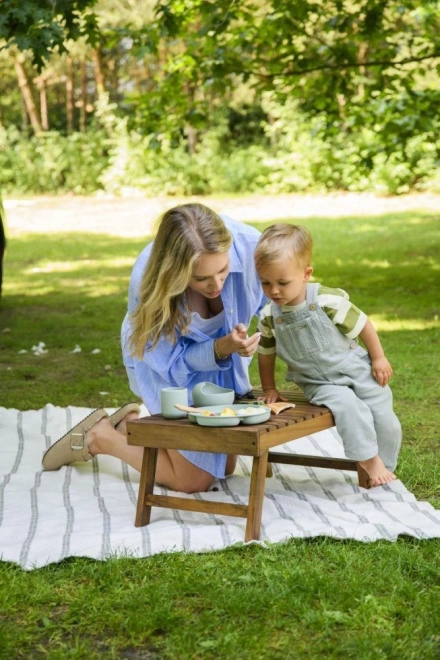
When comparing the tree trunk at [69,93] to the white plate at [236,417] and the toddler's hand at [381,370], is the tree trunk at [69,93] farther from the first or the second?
the white plate at [236,417]

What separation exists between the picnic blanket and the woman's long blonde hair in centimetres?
65

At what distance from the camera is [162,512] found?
353 centimetres

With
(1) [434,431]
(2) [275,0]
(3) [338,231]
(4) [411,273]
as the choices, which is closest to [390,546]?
(1) [434,431]

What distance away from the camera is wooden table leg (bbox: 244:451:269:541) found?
10.2 ft

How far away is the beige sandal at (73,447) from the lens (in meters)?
4.01

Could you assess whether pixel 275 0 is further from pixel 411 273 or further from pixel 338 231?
pixel 338 231

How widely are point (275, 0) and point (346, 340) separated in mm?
4705

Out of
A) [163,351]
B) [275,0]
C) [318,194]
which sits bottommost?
[318,194]

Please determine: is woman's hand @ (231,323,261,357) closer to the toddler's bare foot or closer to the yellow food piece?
the yellow food piece

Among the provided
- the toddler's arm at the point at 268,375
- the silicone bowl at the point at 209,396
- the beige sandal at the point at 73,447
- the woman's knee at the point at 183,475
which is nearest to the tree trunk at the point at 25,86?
the beige sandal at the point at 73,447

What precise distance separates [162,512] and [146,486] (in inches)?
9.1

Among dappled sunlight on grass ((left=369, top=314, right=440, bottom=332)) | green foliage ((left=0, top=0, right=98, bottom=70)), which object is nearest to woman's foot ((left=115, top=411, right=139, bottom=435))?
green foliage ((left=0, top=0, right=98, bottom=70))

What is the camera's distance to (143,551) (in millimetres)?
3041

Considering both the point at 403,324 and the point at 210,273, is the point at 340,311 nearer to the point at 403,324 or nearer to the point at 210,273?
the point at 210,273
